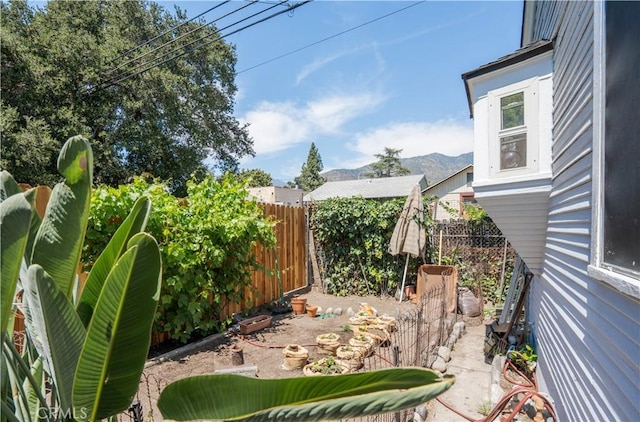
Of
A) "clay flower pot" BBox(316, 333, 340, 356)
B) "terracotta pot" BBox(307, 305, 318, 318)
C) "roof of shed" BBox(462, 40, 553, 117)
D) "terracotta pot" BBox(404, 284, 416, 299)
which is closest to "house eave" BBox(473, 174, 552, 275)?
"roof of shed" BBox(462, 40, 553, 117)

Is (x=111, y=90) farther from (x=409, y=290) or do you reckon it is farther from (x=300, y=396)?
(x=300, y=396)

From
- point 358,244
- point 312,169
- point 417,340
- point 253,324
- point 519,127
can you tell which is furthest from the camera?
point 312,169

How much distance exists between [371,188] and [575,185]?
30.2 m

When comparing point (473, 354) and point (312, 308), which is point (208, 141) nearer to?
point (312, 308)

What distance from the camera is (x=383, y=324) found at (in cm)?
537

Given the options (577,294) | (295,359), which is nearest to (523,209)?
(577,294)

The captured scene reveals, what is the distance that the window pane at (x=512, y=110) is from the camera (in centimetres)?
408

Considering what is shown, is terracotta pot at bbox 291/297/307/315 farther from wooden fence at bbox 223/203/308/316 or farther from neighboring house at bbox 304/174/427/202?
neighboring house at bbox 304/174/427/202

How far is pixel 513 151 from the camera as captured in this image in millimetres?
4129

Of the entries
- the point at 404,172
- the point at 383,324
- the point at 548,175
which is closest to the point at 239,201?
the point at 383,324

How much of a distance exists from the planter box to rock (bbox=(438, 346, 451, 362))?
2804 millimetres

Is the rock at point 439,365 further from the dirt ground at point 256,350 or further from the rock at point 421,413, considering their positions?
the dirt ground at point 256,350

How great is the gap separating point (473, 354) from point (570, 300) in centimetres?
255

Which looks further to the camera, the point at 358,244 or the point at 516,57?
the point at 358,244
